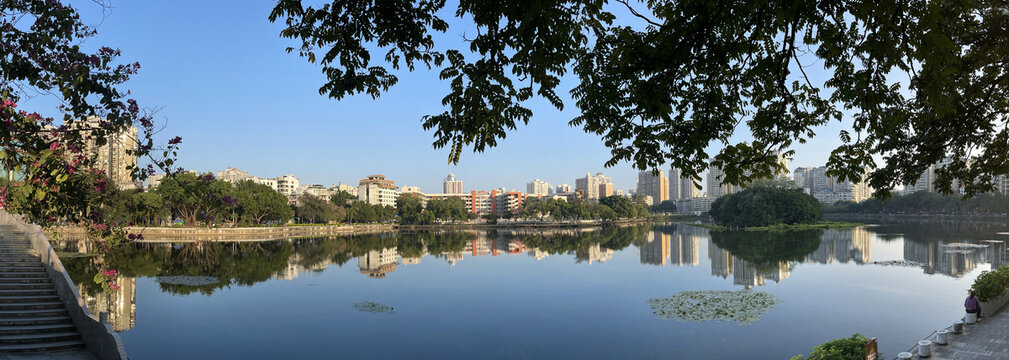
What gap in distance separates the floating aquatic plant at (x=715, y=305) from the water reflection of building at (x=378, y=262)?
1758 centimetres

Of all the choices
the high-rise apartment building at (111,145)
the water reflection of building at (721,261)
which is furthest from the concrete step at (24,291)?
the water reflection of building at (721,261)

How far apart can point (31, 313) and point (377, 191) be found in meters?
131

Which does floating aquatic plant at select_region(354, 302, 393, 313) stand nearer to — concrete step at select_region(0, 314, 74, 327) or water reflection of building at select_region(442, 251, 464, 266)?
concrete step at select_region(0, 314, 74, 327)

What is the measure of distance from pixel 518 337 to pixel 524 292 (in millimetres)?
8712

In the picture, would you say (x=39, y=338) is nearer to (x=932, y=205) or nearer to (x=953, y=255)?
(x=953, y=255)

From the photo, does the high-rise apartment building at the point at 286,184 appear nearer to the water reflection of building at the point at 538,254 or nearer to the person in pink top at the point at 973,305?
the water reflection of building at the point at 538,254

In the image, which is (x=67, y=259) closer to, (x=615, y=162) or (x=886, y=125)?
(x=615, y=162)

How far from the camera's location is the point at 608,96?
5.52m

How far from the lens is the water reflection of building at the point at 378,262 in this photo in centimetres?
3412

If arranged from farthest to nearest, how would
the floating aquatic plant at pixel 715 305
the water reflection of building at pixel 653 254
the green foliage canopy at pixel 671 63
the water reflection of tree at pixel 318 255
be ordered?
the water reflection of tree at pixel 318 255
the water reflection of building at pixel 653 254
the floating aquatic plant at pixel 715 305
the green foliage canopy at pixel 671 63

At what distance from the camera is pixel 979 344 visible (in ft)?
38.8

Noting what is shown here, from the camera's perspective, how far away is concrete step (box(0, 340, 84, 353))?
1200 centimetres

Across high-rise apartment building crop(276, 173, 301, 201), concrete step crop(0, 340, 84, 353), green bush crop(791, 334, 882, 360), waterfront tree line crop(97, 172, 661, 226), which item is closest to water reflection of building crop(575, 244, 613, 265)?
waterfront tree line crop(97, 172, 661, 226)

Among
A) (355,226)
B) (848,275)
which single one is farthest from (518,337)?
(355,226)
